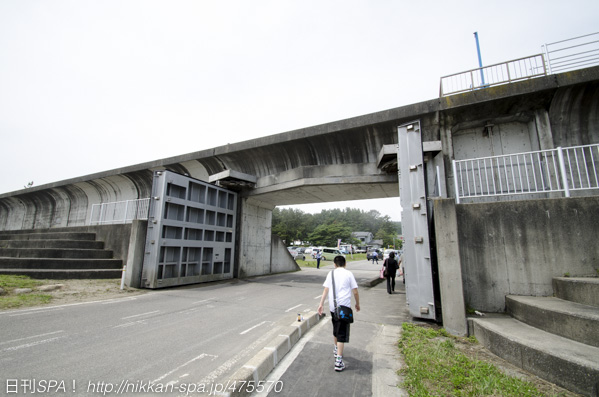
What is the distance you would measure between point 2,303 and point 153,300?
328 centimetres

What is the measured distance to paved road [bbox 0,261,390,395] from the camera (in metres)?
3.32

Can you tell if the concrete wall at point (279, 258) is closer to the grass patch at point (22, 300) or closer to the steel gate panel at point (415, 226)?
the grass patch at point (22, 300)

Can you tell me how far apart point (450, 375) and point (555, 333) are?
2088mm

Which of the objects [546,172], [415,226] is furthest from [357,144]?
[546,172]

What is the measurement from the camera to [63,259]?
10477mm

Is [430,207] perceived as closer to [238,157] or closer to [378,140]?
[378,140]

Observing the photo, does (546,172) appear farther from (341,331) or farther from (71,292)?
(71,292)

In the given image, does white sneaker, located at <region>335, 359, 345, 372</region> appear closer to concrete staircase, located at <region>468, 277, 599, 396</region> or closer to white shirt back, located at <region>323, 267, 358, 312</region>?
white shirt back, located at <region>323, 267, 358, 312</region>

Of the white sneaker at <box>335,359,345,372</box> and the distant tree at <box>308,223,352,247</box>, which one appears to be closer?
the white sneaker at <box>335,359,345,372</box>

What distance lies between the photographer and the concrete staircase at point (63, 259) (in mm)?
9805

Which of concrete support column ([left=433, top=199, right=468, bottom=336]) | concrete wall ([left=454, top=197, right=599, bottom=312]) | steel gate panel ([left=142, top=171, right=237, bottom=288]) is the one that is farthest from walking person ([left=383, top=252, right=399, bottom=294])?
steel gate panel ([left=142, top=171, right=237, bottom=288])

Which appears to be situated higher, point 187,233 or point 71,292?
point 187,233

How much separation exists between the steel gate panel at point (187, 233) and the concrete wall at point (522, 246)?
996 centimetres

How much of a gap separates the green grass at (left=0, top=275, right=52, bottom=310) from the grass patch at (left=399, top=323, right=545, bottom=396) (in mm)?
8799
